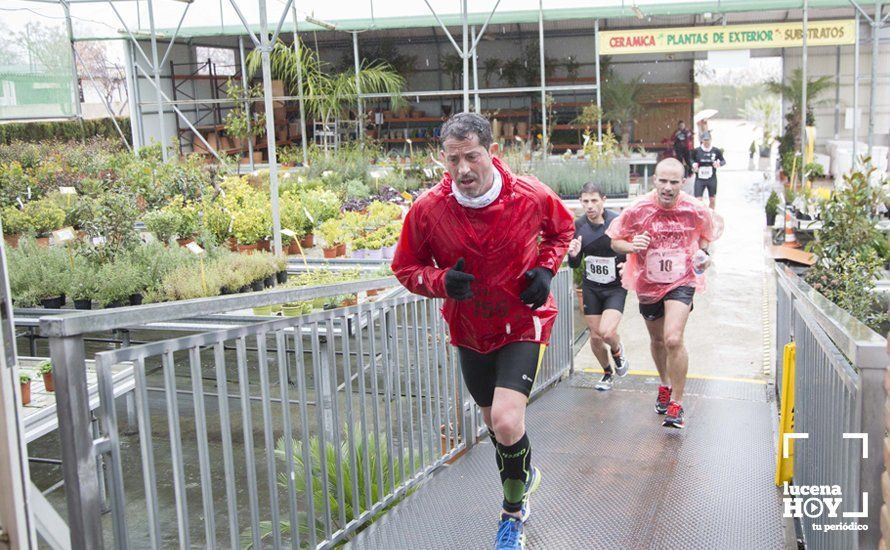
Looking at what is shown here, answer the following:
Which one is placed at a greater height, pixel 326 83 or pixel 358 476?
pixel 326 83

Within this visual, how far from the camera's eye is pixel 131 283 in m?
7.33

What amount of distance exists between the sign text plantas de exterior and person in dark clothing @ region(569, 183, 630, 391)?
1104 cm

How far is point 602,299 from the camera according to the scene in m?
6.20

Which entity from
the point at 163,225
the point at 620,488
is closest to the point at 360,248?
the point at 163,225

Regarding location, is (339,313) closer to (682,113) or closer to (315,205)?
(315,205)

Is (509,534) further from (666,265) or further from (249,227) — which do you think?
(249,227)

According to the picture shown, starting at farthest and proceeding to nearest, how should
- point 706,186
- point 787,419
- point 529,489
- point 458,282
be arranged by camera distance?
point 706,186 → point 787,419 → point 529,489 → point 458,282

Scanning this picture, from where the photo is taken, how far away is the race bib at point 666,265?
5.25m

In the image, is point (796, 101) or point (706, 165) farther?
point (796, 101)

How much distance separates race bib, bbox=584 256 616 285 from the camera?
6.09 metres

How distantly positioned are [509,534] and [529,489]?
0.36 m

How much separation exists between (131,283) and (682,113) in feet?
65.7

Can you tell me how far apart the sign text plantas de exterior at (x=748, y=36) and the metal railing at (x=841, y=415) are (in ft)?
45.4

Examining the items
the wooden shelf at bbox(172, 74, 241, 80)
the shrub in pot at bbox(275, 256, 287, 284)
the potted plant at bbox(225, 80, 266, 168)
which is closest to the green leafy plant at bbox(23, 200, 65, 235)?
the shrub in pot at bbox(275, 256, 287, 284)
